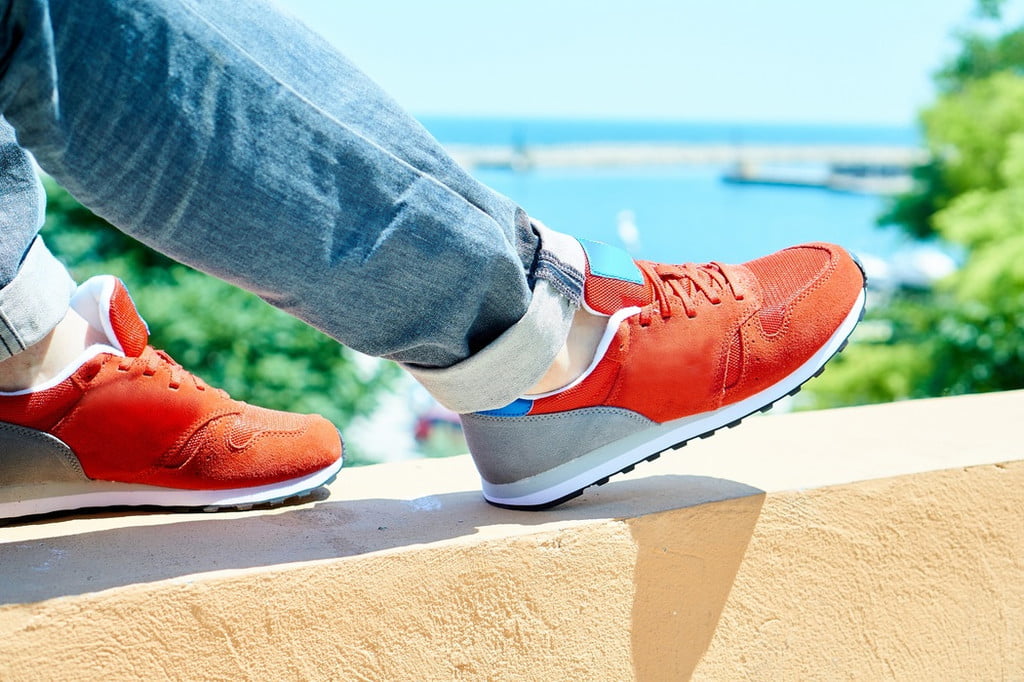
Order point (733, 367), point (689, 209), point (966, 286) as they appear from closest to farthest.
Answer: point (733, 367) < point (966, 286) < point (689, 209)

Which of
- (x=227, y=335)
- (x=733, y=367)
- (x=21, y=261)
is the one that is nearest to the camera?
(x=21, y=261)

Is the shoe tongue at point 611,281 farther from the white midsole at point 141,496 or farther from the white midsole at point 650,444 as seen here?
the white midsole at point 141,496

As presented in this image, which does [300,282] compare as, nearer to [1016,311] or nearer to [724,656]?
[724,656]

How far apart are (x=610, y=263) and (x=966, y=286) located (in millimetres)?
9762

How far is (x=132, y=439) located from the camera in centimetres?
118

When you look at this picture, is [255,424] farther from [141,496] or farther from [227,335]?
[227,335]

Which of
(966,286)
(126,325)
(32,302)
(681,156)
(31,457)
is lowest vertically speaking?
(681,156)

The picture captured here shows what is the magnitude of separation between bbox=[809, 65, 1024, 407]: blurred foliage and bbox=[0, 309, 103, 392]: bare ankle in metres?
5.94

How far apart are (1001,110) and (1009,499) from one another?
45.0ft

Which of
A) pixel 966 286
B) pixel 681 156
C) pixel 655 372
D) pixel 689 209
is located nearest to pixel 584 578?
pixel 655 372

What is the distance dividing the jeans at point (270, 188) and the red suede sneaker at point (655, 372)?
0.09 meters

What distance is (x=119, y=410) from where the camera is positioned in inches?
46.0

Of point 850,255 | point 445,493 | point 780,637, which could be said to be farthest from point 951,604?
point 445,493

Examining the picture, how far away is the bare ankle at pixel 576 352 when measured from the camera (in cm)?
122
